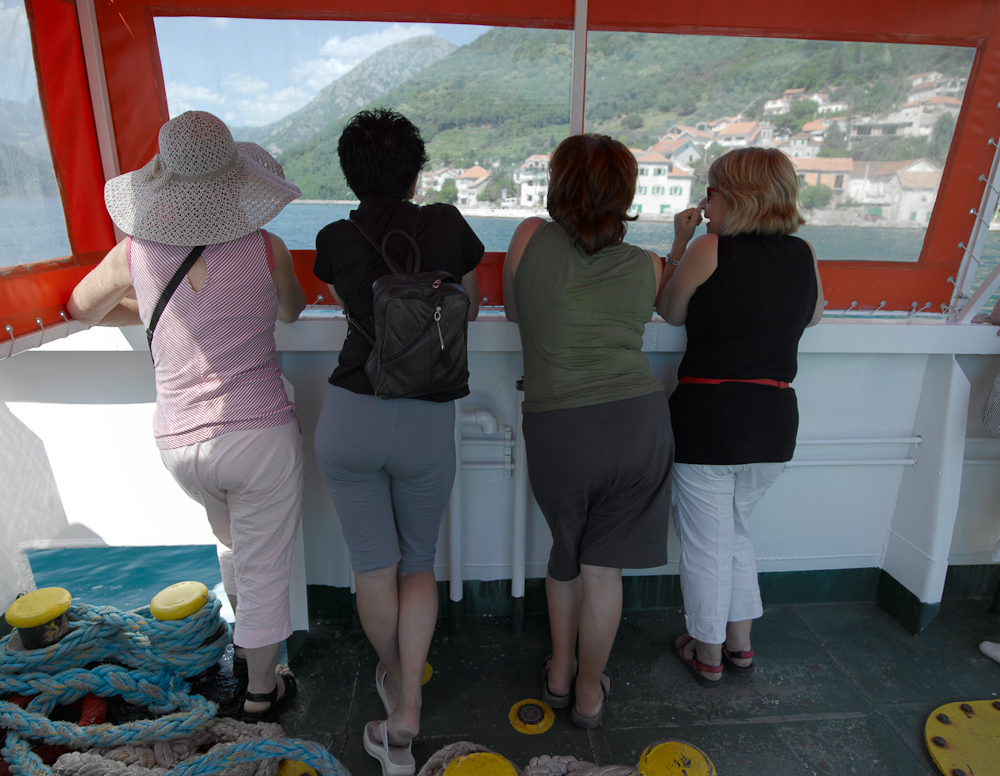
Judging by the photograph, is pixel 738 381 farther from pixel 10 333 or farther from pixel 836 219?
pixel 10 333

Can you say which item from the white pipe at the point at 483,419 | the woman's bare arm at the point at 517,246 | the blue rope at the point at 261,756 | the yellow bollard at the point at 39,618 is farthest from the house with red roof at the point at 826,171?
the yellow bollard at the point at 39,618

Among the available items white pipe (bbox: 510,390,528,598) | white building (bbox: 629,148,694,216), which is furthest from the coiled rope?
white building (bbox: 629,148,694,216)

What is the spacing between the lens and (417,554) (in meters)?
1.93

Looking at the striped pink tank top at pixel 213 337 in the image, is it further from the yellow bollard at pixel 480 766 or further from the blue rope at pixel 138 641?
the yellow bollard at pixel 480 766

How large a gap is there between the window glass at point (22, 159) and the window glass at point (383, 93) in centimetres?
40

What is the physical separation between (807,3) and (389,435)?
6.88 ft

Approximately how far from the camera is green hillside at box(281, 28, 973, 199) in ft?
7.28

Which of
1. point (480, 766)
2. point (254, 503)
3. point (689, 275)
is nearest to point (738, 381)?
point (689, 275)

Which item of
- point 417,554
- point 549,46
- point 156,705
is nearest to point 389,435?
point 417,554

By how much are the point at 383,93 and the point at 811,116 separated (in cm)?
158

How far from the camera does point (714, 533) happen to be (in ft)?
7.11

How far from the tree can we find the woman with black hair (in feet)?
4.66

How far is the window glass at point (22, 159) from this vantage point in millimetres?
1806

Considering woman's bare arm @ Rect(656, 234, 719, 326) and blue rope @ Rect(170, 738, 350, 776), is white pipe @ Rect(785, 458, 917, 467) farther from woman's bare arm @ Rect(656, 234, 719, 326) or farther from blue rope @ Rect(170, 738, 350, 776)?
blue rope @ Rect(170, 738, 350, 776)
